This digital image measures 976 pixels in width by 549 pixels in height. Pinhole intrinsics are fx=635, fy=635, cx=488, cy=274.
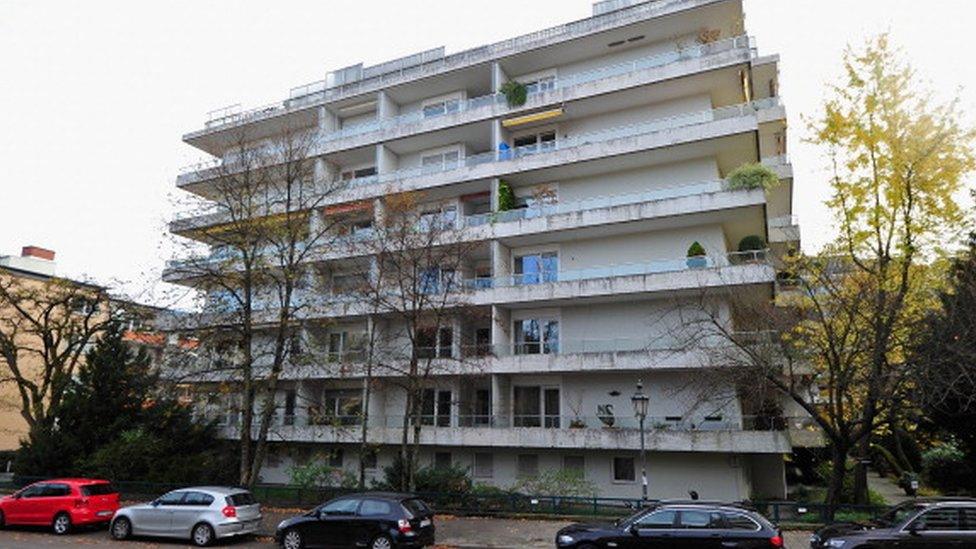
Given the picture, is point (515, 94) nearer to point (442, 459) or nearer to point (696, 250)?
point (696, 250)

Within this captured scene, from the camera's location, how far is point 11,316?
3478 cm

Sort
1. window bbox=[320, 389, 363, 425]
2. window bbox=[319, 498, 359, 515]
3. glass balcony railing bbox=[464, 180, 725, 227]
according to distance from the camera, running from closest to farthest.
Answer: window bbox=[319, 498, 359, 515], glass balcony railing bbox=[464, 180, 725, 227], window bbox=[320, 389, 363, 425]

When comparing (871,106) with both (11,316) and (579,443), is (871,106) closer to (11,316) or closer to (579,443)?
(579,443)

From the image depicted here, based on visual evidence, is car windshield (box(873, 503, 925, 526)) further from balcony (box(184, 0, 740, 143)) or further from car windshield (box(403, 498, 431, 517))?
balcony (box(184, 0, 740, 143))

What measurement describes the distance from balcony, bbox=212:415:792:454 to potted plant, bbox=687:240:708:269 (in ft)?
19.9

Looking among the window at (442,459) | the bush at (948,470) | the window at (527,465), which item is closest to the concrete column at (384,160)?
the window at (442,459)

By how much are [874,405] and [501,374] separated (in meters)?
14.8

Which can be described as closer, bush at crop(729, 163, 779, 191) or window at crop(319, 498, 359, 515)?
window at crop(319, 498, 359, 515)

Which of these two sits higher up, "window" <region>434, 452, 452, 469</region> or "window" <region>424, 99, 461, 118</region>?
"window" <region>424, 99, 461, 118</region>

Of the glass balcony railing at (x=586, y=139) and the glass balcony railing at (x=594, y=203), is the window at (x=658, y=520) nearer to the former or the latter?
the glass balcony railing at (x=594, y=203)

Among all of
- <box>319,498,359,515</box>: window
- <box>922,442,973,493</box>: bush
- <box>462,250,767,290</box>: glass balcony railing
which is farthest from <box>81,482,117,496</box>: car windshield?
<box>922,442,973,493</box>: bush

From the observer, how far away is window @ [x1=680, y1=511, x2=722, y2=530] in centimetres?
1246

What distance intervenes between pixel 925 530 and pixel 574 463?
1509cm

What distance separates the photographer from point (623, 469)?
25.8 m
